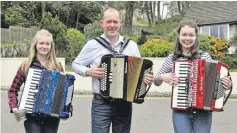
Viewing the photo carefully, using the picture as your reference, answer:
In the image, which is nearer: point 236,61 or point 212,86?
point 212,86

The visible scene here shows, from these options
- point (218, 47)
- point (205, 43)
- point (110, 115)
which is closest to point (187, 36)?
point (110, 115)

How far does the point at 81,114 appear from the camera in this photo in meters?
9.86

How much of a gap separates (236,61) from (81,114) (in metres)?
10.4

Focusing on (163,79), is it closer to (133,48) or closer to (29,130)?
(133,48)

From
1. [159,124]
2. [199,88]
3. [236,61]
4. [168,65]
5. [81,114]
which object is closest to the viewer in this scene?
[199,88]

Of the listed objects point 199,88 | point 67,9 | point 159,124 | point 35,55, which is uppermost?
point 67,9

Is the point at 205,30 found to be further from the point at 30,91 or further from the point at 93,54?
the point at 30,91

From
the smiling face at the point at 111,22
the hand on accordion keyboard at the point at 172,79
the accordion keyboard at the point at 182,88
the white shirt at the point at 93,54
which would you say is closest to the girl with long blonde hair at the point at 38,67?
the white shirt at the point at 93,54

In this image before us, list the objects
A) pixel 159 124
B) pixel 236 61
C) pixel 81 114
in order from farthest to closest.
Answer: pixel 236 61 < pixel 81 114 < pixel 159 124

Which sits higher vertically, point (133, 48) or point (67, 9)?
point (67, 9)

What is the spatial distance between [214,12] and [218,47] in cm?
1013

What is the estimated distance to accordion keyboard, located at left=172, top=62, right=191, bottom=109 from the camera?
13.3 feet

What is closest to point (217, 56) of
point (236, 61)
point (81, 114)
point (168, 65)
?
point (236, 61)

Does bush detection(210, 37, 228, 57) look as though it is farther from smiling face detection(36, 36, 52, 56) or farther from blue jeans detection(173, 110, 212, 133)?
smiling face detection(36, 36, 52, 56)
